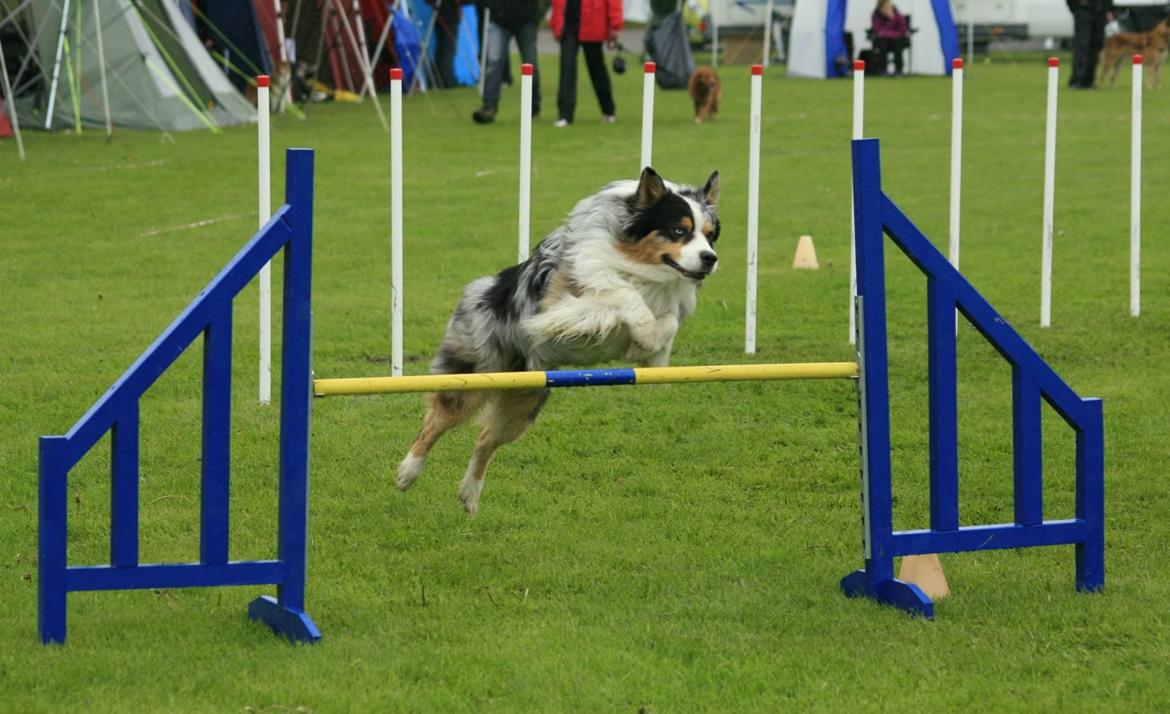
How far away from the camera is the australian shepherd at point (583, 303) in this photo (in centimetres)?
536

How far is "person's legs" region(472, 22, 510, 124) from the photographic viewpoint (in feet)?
54.5

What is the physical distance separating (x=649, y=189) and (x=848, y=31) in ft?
68.0

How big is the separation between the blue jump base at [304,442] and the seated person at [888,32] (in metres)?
20.3

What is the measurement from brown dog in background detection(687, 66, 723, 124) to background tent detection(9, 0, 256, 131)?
16.7 ft

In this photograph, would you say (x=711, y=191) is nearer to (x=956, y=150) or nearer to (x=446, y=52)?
(x=956, y=150)

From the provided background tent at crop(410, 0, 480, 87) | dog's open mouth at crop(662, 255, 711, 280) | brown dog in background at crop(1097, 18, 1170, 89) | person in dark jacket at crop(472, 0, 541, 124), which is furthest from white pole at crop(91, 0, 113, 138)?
brown dog in background at crop(1097, 18, 1170, 89)

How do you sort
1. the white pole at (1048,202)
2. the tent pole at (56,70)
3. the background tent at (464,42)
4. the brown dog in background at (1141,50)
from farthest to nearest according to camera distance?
1. the brown dog in background at (1141,50)
2. the background tent at (464,42)
3. the tent pole at (56,70)
4. the white pole at (1048,202)

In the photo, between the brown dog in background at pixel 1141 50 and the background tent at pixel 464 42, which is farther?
the brown dog in background at pixel 1141 50

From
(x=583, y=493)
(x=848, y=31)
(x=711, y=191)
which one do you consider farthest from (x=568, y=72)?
(x=711, y=191)

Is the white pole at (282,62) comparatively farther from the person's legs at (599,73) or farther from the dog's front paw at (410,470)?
the dog's front paw at (410,470)

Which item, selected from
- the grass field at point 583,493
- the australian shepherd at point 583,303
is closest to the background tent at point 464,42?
the grass field at point 583,493

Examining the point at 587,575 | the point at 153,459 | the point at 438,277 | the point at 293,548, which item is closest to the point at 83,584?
the point at 293,548

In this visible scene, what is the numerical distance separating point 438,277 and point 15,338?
2629mm

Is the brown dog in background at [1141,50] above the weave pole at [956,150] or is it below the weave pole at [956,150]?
above
